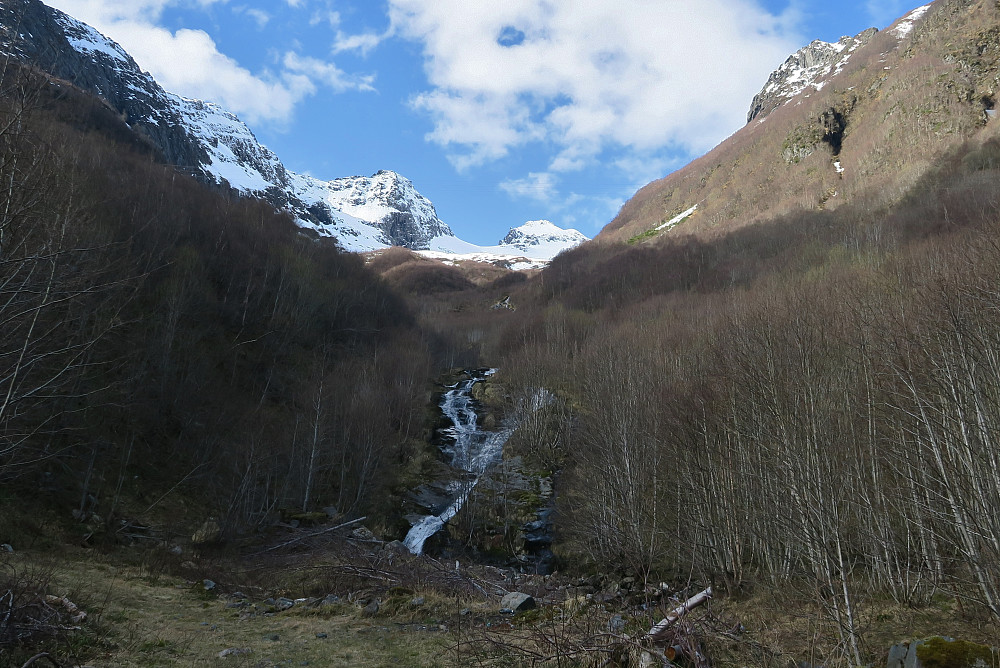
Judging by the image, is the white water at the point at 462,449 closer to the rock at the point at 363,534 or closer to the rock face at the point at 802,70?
the rock at the point at 363,534

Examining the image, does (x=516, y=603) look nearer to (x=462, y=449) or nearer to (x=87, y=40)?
(x=462, y=449)

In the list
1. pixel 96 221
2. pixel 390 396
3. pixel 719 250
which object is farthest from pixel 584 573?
pixel 719 250

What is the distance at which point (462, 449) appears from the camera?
33594 millimetres

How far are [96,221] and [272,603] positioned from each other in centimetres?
2021

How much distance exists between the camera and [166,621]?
28.0 ft

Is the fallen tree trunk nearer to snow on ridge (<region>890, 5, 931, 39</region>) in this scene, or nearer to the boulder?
the boulder

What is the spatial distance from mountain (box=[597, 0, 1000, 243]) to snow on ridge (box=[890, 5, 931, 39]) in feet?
1.58

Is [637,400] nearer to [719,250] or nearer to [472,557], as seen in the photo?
[472,557]

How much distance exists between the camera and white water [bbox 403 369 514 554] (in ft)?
75.9

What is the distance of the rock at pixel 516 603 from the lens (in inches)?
391

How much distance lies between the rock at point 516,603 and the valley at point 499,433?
0.26 meters

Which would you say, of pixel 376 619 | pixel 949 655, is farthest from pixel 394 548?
pixel 949 655

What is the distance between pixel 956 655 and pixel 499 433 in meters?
31.6

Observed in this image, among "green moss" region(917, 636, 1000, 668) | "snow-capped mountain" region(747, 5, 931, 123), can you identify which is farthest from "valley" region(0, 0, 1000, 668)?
"snow-capped mountain" region(747, 5, 931, 123)
